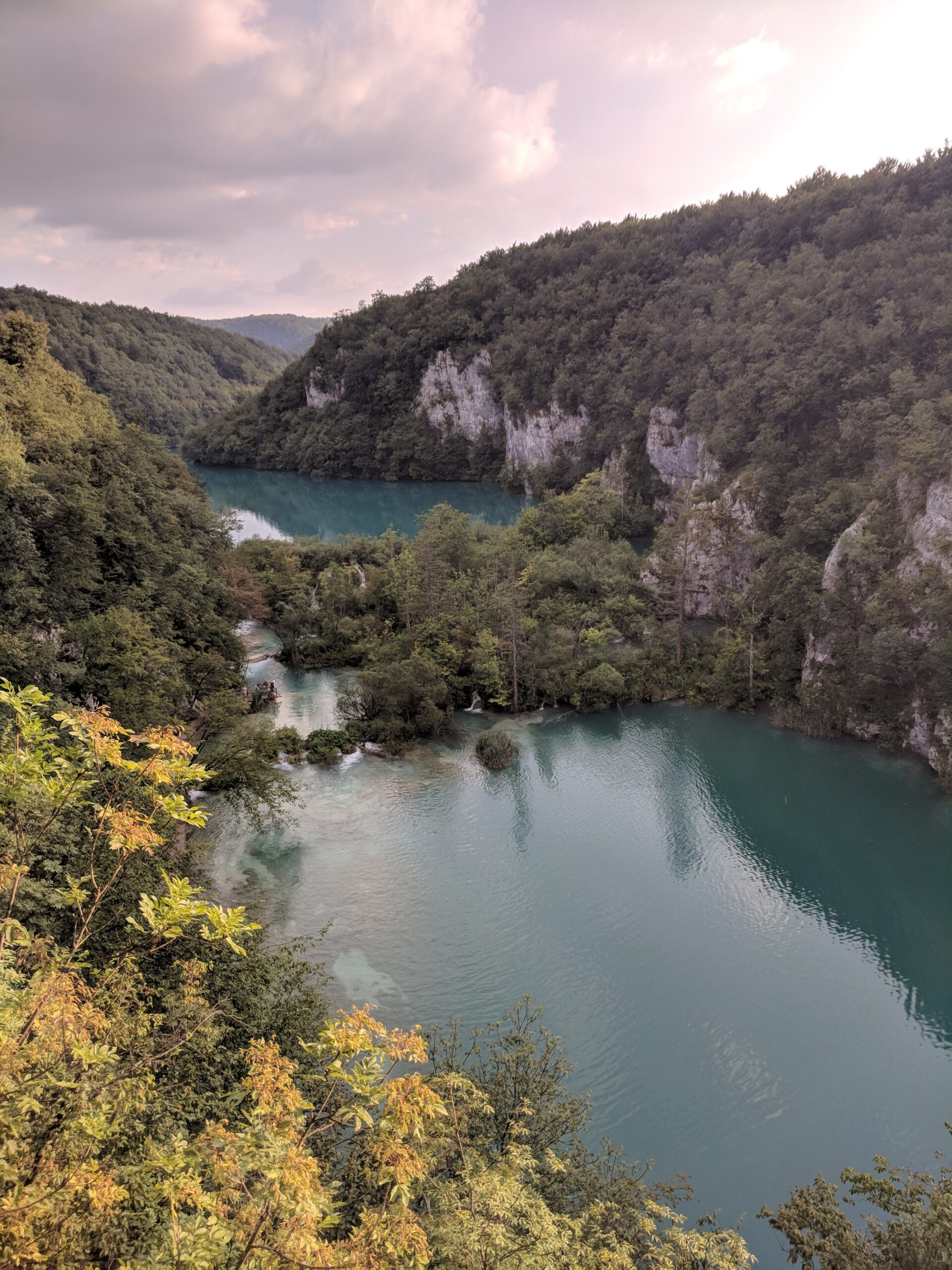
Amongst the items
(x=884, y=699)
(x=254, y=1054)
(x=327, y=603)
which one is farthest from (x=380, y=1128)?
(x=327, y=603)

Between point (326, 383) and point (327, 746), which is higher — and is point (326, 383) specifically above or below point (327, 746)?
above

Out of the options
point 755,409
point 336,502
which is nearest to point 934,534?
point 755,409

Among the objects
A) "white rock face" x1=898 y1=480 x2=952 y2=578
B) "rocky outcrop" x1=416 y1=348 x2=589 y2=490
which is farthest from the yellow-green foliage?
"rocky outcrop" x1=416 y1=348 x2=589 y2=490

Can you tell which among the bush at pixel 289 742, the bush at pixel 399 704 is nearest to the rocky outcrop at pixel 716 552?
the bush at pixel 399 704

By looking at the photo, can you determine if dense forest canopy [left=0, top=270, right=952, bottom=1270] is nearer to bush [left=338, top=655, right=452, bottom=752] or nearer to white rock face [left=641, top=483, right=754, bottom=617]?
bush [left=338, top=655, right=452, bottom=752]

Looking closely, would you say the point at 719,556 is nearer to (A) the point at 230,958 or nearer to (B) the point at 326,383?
(A) the point at 230,958

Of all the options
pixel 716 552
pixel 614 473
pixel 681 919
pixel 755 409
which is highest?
pixel 755 409

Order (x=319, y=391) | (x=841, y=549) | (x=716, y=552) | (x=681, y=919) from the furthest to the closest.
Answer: (x=319, y=391) < (x=716, y=552) < (x=841, y=549) < (x=681, y=919)
